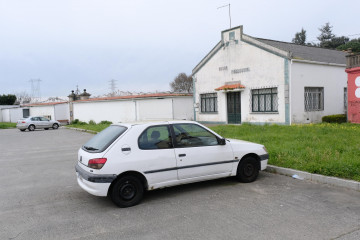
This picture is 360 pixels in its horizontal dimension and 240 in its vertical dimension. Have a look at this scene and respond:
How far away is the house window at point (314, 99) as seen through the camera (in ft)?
59.9

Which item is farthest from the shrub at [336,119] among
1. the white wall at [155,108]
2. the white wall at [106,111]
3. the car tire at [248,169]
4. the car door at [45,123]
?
the car door at [45,123]

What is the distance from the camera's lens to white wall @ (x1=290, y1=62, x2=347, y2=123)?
57.2 ft

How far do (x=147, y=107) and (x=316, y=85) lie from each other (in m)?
13.3

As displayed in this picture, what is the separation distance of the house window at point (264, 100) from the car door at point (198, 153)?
41.3 feet

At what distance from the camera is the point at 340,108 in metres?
20.4

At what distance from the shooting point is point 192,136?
20.8 feet

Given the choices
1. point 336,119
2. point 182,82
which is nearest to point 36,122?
point 336,119

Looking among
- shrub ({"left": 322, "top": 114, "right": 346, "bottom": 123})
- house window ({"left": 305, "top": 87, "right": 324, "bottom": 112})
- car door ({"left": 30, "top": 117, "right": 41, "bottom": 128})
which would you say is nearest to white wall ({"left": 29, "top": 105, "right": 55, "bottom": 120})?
car door ({"left": 30, "top": 117, "right": 41, "bottom": 128})

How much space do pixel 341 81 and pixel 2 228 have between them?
20989mm

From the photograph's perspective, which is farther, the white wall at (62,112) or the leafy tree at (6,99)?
the leafy tree at (6,99)

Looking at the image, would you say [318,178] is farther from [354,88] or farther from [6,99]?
[6,99]

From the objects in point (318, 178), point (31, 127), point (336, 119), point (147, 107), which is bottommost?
point (318, 178)

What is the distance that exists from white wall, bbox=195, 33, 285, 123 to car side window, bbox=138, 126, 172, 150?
13.1m

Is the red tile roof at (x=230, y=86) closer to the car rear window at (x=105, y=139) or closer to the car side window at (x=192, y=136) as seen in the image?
the car side window at (x=192, y=136)
